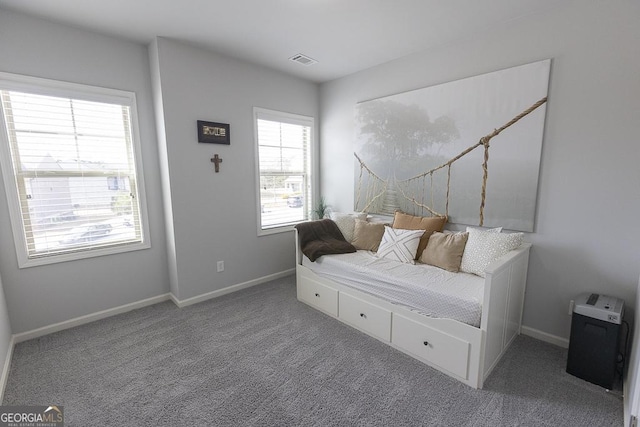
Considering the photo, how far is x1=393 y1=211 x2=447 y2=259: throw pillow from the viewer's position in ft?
8.81

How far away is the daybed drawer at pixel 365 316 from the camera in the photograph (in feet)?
7.48


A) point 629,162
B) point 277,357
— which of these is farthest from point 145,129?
point 629,162

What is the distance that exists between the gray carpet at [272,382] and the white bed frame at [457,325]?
0.27 feet

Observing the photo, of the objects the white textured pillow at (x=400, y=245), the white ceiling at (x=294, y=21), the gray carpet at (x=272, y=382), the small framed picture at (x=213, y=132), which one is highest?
the white ceiling at (x=294, y=21)

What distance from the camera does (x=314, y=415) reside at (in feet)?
5.39

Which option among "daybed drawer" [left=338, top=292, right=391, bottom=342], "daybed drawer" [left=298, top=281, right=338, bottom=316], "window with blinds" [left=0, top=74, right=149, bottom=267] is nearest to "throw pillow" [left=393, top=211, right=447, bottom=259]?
"daybed drawer" [left=338, top=292, right=391, bottom=342]

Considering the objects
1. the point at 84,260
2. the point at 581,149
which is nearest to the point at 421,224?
the point at 581,149

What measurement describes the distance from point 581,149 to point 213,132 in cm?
318

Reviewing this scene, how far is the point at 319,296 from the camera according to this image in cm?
285

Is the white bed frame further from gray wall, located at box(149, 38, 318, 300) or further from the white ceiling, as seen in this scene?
the white ceiling

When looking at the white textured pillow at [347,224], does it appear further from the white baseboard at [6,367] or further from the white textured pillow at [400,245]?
the white baseboard at [6,367]

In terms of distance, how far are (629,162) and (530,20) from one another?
4.16 ft

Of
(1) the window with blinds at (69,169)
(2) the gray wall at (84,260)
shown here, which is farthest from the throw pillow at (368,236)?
(1) the window with blinds at (69,169)

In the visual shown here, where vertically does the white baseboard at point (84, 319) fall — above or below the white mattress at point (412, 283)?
below
